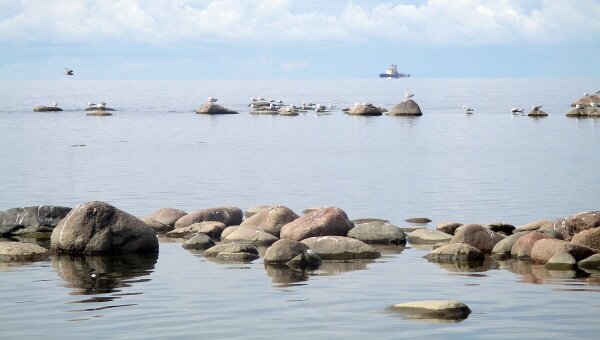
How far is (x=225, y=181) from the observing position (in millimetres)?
41906

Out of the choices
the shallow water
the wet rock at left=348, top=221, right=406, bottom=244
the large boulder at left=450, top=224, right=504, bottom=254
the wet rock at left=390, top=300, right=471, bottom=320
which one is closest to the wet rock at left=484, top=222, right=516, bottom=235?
the large boulder at left=450, top=224, right=504, bottom=254

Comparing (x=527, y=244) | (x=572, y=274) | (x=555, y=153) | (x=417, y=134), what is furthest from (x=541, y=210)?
(x=417, y=134)

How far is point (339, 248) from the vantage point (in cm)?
2334

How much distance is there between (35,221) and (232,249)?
6.51 meters

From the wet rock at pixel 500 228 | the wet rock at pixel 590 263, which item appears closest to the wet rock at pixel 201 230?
the wet rock at pixel 500 228

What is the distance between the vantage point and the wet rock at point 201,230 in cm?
2680

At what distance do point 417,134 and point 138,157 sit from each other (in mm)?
25674

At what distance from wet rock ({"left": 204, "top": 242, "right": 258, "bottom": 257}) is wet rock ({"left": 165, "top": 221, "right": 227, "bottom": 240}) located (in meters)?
2.93

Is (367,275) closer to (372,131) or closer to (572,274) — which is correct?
(572,274)

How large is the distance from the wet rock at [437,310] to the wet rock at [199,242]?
9054 millimetres

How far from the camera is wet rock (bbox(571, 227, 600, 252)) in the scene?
75.0 feet

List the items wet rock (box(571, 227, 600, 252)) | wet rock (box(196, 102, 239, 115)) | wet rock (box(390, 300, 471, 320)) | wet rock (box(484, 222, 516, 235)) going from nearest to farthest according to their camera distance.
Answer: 1. wet rock (box(390, 300, 471, 320))
2. wet rock (box(571, 227, 600, 252))
3. wet rock (box(484, 222, 516, 235))
4. wet rock (box(196, 102, 239, 115))

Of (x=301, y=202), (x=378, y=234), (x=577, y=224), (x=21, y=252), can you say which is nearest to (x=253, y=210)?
(x=301, y=202)

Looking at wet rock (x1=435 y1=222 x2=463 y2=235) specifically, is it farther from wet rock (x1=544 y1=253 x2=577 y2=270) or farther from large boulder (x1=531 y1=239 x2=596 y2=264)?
wet rock (x1=544 y1=253 x2=577 y2=270)
